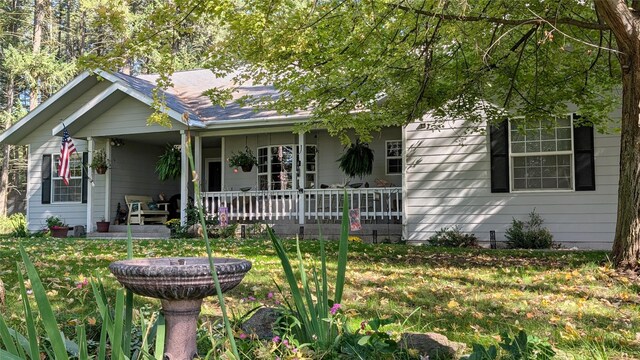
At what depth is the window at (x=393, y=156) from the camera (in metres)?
13.2

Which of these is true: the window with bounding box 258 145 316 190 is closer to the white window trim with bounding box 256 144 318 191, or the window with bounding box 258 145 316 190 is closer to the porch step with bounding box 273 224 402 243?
the white window trim with bounding box 256 144 318 191

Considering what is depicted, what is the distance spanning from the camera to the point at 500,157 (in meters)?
10.6

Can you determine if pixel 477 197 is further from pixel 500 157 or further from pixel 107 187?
pixel 107 187

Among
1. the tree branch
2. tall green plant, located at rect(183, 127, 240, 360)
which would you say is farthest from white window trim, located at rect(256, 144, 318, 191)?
tall green plant, located at rect(183, 127, 240, 360)

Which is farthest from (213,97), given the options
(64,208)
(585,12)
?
(64,208)

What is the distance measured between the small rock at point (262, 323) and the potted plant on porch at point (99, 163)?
12473 millimetres

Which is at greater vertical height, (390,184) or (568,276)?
(390,184)

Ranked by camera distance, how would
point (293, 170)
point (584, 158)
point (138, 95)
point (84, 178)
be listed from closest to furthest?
point (584, 158) → point (293, 170) → point (138, 95) → point (84, 178)

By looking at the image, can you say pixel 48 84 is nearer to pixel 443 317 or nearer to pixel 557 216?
pixel 557 216

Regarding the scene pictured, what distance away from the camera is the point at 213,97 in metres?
8.92

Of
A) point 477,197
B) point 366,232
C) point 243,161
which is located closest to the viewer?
point 477,197

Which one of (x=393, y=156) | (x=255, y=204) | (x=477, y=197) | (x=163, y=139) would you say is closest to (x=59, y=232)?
(x=163, y=139)

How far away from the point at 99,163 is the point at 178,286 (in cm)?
1314

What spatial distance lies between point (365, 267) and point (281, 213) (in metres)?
6.46
